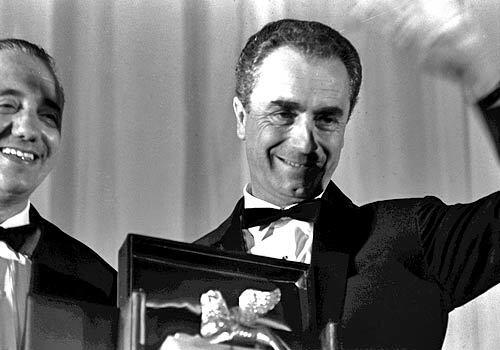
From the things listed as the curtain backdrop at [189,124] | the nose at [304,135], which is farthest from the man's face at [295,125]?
the curtain backdrop at [189,124]

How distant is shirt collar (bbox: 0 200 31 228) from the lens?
2.00 meters

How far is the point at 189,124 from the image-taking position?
89.7 inches

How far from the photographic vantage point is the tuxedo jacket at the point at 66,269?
1.93 meters

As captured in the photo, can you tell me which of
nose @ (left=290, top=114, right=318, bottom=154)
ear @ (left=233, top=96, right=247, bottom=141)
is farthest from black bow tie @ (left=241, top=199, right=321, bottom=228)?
ear @ (left=233, top=96, right=247, bottom=141)

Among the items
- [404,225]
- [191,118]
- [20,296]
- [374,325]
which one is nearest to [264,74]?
[191,118]

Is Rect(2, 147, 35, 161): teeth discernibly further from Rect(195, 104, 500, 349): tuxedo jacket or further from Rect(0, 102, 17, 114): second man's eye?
Rect(195, 104, 500, 349): tuxedo jacket

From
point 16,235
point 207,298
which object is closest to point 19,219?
point 16,235

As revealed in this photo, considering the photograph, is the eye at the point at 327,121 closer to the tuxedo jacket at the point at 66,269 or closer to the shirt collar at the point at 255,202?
the shirt collar at the point at 255,202

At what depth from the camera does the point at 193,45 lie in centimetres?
233

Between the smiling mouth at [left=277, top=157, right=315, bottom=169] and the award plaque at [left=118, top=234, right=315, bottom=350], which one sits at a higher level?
the smiling mouth at [left=277, top=157, right=315, bottom=169]

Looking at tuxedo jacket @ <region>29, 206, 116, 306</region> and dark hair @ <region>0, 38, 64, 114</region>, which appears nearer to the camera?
tuxedo jacket @ <region>29, 206, 116, 306</region>

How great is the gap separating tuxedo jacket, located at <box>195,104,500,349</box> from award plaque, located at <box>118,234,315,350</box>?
0.20m

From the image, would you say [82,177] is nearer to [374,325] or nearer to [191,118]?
[191,118]

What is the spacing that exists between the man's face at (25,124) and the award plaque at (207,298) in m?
0.42
